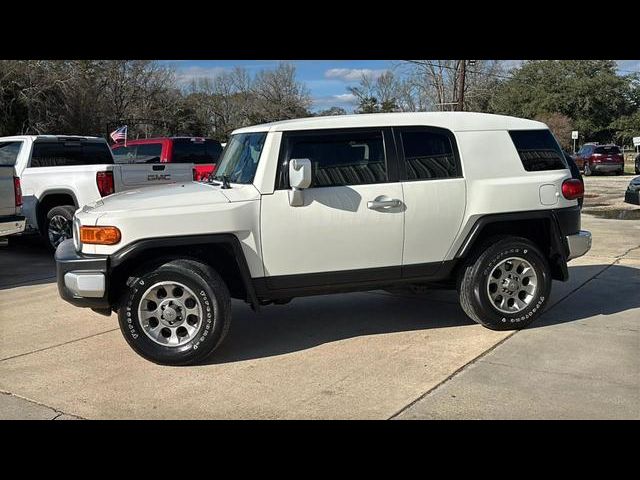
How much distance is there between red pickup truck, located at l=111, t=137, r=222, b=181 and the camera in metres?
12.3

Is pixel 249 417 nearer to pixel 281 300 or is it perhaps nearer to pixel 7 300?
pixel 281 300

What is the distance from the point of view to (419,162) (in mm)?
5152

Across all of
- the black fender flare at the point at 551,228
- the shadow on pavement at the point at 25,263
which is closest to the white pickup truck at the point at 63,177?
the shadow on pavement at the point at 25,263

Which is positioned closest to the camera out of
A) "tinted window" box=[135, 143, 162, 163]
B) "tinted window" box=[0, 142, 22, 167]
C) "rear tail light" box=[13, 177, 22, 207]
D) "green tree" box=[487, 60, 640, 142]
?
"rear tail light" box=[13, 177, 22, 207]

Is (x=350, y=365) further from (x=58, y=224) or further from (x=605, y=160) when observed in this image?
(x=605, y=160)

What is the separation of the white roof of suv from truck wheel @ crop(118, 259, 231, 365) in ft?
4.60

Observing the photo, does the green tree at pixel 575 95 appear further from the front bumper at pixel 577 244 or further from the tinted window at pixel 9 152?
the front bumper at pixel 577 244

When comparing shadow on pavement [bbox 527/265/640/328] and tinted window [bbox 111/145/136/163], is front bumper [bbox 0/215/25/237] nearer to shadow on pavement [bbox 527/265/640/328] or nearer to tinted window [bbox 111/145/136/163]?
tinted window [bbox 111/145/136/163]

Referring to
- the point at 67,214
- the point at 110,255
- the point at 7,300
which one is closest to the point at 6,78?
the point at 67,214

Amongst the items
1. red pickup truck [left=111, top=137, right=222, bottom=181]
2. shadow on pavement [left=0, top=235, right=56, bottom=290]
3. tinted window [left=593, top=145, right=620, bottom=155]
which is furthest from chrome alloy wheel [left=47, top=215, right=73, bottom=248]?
tinted window [left=593, top=145, right=620, bottom=155]

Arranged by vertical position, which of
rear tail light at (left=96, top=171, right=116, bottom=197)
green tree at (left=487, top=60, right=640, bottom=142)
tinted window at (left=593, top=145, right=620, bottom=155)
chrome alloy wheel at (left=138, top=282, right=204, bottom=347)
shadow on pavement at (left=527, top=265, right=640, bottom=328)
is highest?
green tree at (left=487, top=60, right=640, bottom=142)

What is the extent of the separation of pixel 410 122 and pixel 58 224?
6610mm

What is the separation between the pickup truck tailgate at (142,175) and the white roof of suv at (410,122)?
167 inches

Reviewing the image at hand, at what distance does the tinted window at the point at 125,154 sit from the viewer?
42.6ft
